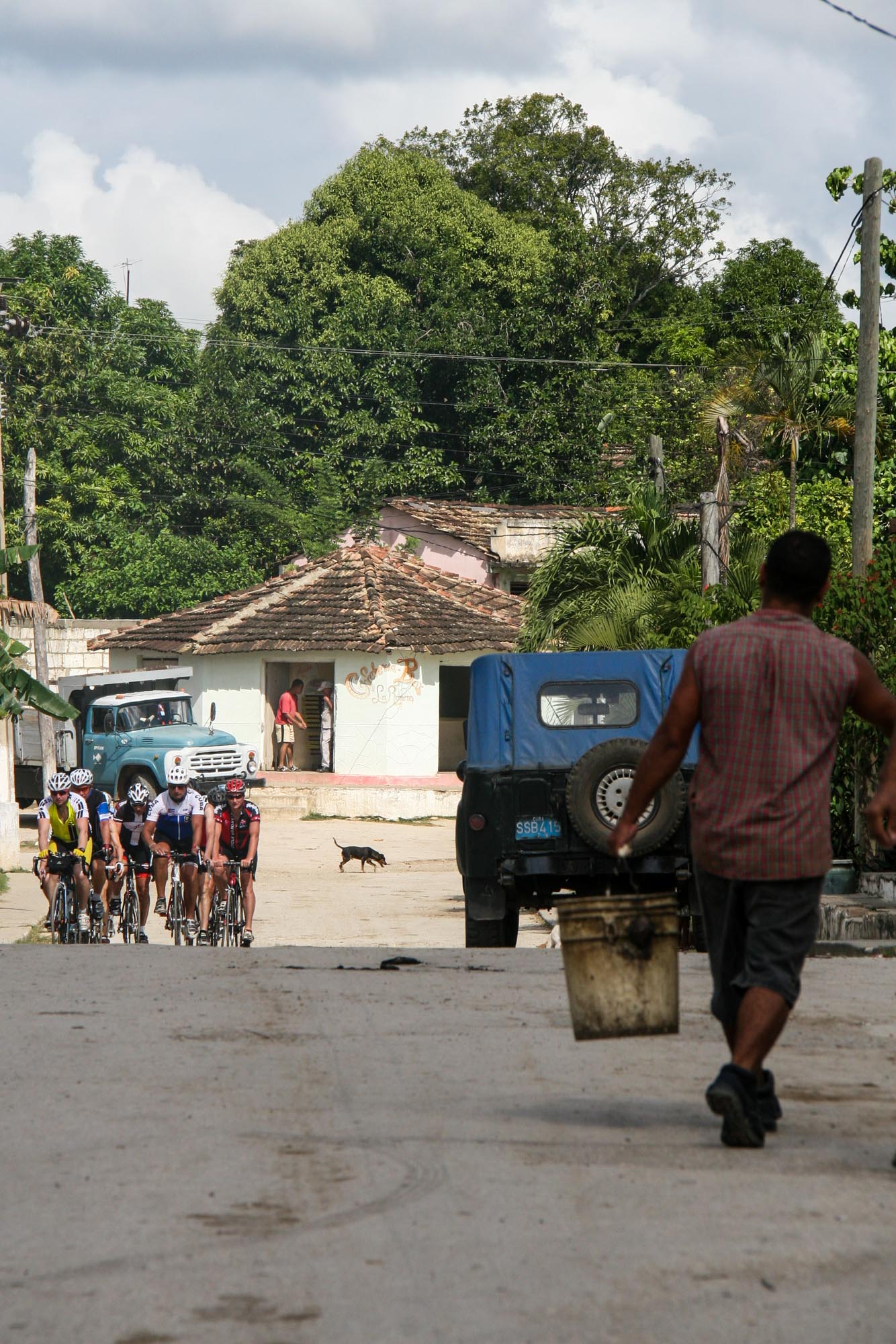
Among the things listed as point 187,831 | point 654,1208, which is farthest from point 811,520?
point 654,1208

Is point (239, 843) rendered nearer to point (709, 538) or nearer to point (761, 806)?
point (709, 538)

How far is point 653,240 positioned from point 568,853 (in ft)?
154

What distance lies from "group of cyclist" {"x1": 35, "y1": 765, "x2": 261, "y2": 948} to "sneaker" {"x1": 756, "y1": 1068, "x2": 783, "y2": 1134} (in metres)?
10.9

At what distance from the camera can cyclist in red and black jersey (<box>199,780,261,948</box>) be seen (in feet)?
53.1

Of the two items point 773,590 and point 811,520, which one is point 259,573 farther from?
point 773,590

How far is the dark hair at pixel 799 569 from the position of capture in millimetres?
5547

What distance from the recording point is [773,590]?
5.57 meters

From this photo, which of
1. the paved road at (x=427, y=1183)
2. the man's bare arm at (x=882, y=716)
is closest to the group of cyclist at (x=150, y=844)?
the paved road at (x=427, y=1183)

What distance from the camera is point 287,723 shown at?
3900cm

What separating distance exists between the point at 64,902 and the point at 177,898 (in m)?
1.07

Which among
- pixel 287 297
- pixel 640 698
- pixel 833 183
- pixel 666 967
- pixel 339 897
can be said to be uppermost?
pixel 287 297

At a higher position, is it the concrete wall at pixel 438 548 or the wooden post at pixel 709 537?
the concrete wall at pixel 438 548

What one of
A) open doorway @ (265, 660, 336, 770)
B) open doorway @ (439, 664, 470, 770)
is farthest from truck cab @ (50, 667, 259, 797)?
open doorway @ (439, 664, 470, 770)

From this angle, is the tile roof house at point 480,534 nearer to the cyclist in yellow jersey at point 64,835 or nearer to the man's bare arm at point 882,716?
the cyclist in yellow jersey at point 64,835
